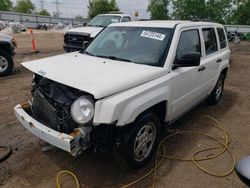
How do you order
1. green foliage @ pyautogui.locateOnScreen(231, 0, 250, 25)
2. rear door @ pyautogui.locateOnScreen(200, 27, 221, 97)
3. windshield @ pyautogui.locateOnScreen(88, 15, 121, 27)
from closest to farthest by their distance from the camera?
1. rear door @ pyautogui.locateOnScreen(200, 27, 221, 97)
2. windshield @ pyautogui.locateOnScreen(88, 15, 121, 27)
3. green foliage @ pyautogui.locateOnScreen(231, 0, 250, 25)

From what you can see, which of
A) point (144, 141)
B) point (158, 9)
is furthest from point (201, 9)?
point (144, 141)

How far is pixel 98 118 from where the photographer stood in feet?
9.76

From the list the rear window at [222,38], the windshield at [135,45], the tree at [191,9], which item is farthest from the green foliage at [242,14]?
the windshield at [135,45]

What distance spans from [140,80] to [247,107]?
397 centimetres

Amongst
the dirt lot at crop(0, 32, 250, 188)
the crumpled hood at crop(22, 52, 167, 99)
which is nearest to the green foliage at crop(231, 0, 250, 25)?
the dirt lot at crop(0, 32, 250, 188)

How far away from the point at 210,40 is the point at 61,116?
351 centimetres

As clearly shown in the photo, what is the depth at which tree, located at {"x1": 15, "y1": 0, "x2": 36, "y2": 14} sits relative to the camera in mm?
86131

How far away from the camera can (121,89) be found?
3.25 metres

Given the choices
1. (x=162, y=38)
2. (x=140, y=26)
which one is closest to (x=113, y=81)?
(x=162, y=38)

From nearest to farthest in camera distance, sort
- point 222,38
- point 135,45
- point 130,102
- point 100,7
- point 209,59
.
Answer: point 130,102 < point 135,45 < point 209,59 < point 222,38 < point 100,7

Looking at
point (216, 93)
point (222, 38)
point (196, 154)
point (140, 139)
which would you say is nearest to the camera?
point (140, 139)

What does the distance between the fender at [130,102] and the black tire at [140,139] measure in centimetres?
20

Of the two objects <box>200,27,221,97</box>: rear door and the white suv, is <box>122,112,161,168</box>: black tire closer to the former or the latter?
the white suv

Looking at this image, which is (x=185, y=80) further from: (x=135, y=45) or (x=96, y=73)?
(x=96, y=73)
